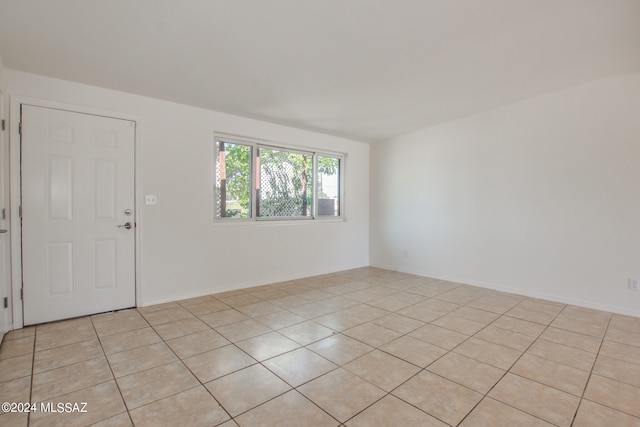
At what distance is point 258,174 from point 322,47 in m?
2.31

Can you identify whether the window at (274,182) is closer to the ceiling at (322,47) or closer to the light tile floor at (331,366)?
the ceiling at (322,47)

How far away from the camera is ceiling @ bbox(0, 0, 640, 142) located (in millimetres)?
2086

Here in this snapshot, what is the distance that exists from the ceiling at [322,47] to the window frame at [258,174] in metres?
0.63

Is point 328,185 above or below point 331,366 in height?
above

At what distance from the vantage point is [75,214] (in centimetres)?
308

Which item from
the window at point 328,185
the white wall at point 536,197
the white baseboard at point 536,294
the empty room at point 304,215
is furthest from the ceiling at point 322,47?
the white baseboard at point 536,294

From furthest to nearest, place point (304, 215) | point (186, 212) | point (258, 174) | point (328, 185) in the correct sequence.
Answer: point (328, 185)
point (304, 215)
point (258, 174)
point (186, 212)

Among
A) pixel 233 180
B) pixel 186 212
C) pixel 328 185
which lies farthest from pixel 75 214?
pixel 328 185

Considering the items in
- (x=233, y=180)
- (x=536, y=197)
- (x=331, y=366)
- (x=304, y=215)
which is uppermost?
(x=233, y=180)

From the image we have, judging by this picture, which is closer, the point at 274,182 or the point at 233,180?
the point at 233,180

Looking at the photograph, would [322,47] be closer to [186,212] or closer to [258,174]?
[258,174]

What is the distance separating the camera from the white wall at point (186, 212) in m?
3.30

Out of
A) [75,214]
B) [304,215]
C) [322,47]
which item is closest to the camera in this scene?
[322,47]

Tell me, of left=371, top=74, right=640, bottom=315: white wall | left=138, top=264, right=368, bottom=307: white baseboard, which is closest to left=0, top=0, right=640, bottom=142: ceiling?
left=371, top=74, right=640, bottom=315: white wall
